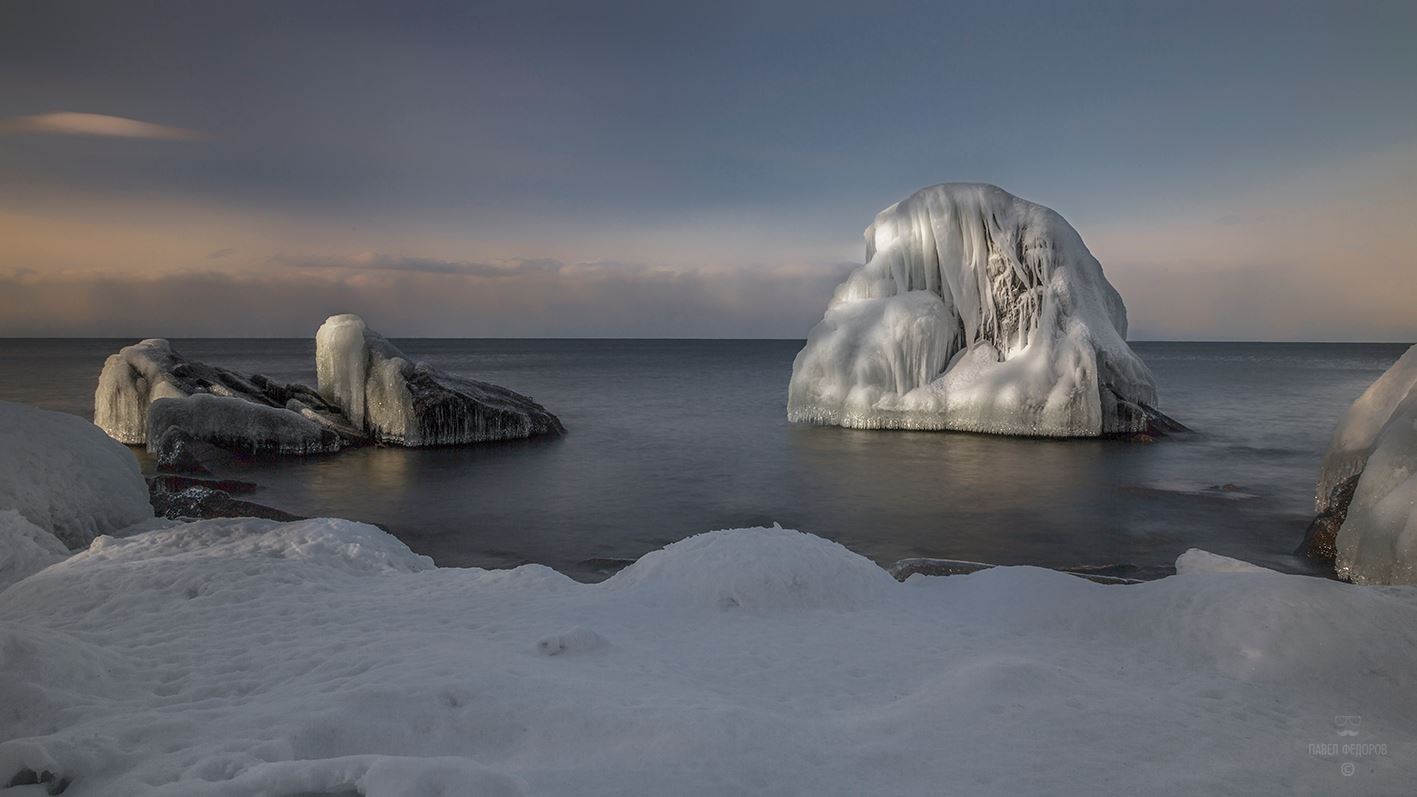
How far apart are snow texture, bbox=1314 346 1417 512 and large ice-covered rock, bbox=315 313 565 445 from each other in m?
20.6

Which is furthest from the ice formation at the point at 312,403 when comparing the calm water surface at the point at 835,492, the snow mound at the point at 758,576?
the snow mound at the point at 758,576

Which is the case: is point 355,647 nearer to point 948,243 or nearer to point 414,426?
point 414,426

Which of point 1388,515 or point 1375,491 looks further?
point 1375,491

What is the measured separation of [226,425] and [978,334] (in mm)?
22884

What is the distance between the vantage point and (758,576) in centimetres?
816

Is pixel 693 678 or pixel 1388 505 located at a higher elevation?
pixel 1388 505

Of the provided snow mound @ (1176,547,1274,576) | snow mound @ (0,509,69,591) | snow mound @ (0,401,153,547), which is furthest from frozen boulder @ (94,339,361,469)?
snow mound @ (1176,547,1274,576)

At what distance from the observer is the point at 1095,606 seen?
753 cm

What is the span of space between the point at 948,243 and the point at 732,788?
2503 cm

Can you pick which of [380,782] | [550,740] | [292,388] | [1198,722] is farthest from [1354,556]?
[292,388]

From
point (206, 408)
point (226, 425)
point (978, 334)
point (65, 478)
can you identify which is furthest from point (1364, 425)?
point (206, 408)

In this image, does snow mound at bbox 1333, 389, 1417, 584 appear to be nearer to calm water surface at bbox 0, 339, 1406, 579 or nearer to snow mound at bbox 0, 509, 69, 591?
calm water surface at bbox 0, 339, 1406, 579

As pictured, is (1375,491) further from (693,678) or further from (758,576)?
(693,678)

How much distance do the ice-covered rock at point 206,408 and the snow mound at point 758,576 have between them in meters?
15.8
